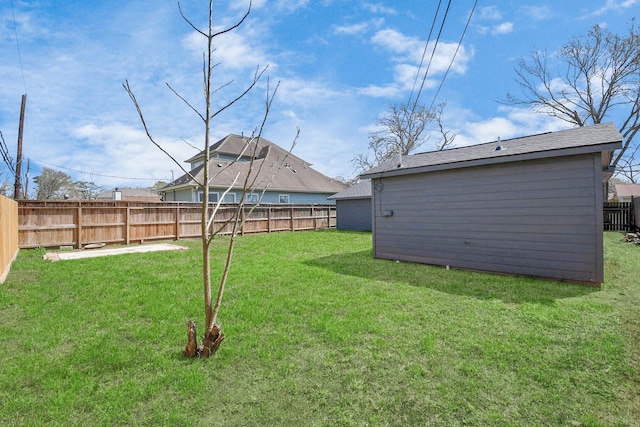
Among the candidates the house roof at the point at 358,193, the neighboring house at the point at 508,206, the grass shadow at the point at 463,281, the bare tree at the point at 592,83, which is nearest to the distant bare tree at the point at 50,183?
the house roof at the point at 358,193

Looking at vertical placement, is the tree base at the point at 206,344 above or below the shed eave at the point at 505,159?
below

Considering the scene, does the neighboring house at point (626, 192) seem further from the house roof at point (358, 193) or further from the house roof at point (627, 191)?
the house roof at point (358, 193)

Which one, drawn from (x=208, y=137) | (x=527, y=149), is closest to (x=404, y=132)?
(x=527, y=149)

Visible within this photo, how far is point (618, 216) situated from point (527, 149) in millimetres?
13460

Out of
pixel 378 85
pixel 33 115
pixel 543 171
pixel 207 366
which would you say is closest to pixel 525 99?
pixel 378 85

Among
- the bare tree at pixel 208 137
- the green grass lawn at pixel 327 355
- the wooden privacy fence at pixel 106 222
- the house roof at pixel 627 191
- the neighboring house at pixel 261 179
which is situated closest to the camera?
the green grass lawn at pixel 327 355

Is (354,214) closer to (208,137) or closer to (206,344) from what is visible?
(206,344)

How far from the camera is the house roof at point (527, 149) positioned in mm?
5012

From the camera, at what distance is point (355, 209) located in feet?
56.2

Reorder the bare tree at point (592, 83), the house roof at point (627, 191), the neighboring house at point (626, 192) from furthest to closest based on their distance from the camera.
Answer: the house roof at point (627, 191) < the neighboring house at point (626, 192) < the bare tree at point (592, 83)

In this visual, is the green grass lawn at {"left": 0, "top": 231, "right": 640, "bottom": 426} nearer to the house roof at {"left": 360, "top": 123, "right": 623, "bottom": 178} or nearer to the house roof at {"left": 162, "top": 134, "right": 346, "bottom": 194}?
the house roof at {"left": 360, "top": 123, "right": 623, "bottom": 178}

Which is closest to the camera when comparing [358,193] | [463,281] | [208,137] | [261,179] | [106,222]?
[208,137]

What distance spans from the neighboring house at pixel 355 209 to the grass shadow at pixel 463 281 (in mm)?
9150

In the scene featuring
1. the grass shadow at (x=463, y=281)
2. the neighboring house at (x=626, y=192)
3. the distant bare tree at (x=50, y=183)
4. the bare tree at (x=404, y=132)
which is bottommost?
the grass shadow at (x=463, y=281)
